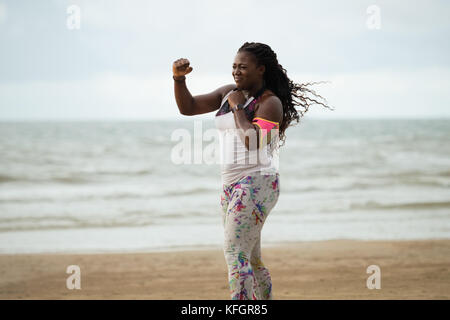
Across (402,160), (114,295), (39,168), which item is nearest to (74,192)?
(39,168)

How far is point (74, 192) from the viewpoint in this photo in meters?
12.4

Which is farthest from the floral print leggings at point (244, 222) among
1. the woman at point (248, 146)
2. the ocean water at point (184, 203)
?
the ocean water at point (184, 203)

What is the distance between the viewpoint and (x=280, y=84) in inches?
113

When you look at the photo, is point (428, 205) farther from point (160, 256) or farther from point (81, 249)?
point (81, 249)

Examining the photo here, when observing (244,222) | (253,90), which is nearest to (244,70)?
(253,90)

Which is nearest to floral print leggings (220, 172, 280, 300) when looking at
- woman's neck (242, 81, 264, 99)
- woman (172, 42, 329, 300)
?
woman (172, 42, 329, 300)

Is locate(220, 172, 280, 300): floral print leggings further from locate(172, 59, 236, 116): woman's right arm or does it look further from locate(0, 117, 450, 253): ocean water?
locate(0, 117, 450, 253): ocean water

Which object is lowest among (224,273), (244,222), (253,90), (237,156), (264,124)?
(224,273)

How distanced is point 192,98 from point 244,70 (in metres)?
0.40

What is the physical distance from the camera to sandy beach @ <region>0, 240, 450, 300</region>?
4.79 metres

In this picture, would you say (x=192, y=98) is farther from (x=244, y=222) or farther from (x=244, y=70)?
(x=244, y=222)

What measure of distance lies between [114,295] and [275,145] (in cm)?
274

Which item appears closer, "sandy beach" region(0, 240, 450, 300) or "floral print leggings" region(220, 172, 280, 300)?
"floral print leggings" region(220, 172, 280, 300)

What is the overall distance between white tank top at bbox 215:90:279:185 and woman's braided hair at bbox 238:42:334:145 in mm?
193
